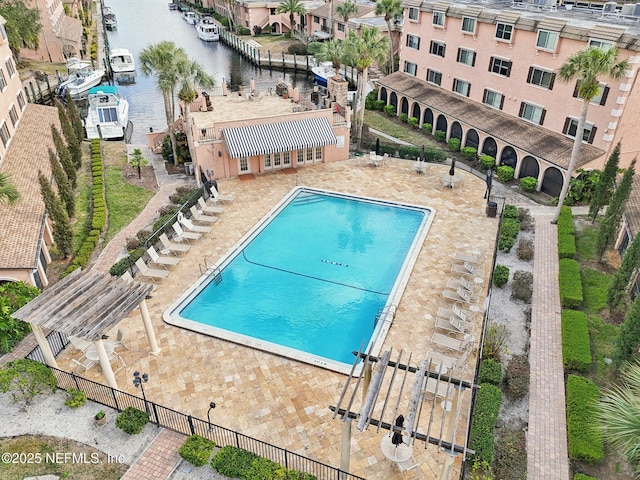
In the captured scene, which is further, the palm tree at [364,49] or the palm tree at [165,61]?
the palm tree at [364,49]

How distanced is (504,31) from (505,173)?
1156 cm

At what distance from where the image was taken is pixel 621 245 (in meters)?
26.2

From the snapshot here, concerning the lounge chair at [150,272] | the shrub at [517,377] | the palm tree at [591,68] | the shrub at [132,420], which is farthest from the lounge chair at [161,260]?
the palm tree at [591,68]

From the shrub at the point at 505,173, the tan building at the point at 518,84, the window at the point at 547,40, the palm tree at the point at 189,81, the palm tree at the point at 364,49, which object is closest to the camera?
the tan building at the point at 518,84

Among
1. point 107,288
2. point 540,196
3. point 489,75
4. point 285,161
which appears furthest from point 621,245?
point 107,288

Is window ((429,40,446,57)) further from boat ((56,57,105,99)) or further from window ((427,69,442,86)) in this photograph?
boat ((56,57,105,99))

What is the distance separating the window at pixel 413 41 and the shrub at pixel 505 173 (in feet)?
59.4

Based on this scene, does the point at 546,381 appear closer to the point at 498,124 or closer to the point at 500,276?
the point at 500,276

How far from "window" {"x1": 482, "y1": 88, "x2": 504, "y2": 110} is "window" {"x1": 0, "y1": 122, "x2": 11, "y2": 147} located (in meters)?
36.4

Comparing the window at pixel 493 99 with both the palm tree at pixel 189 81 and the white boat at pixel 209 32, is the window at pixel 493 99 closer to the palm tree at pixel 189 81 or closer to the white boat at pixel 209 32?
the palm tree at pixel 189 81

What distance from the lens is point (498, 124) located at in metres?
37.0

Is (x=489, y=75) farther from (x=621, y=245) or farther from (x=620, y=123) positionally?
(x=621, y=245)

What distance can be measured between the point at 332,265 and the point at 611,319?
1360 cm

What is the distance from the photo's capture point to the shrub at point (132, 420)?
49.6 feet
